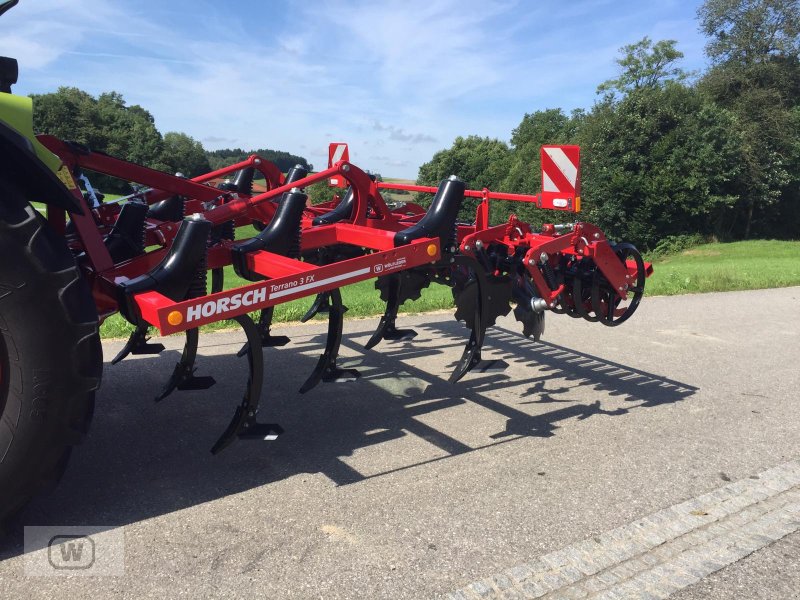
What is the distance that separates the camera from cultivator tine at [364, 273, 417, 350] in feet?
15.5

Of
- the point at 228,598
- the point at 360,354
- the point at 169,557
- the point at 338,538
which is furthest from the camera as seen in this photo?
the point at 360,354

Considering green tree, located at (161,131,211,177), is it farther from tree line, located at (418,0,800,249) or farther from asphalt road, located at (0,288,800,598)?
asphalt road, located at (0,288,800,598)

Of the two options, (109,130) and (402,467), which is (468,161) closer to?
(109,130)

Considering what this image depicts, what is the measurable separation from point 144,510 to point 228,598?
781 mm

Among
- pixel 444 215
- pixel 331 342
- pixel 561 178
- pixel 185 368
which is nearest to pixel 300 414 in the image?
pixel 331 342

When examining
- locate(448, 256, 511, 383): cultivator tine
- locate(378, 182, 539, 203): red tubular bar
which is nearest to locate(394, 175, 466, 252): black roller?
locate(448, 256, 511, 383): cultivator tine

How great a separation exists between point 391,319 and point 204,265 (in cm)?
231

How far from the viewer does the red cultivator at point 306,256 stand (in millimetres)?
2859

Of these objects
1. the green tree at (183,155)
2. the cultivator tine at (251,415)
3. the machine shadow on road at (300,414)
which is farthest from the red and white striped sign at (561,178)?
the green tree at (183,155)

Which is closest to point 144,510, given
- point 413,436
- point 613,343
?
point 413,436

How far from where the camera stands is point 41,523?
266cm

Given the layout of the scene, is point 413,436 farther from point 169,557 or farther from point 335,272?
point 169,557

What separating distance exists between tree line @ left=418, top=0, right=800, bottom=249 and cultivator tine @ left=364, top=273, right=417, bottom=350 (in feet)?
66.5

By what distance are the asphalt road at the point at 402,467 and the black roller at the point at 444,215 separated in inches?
47.4
